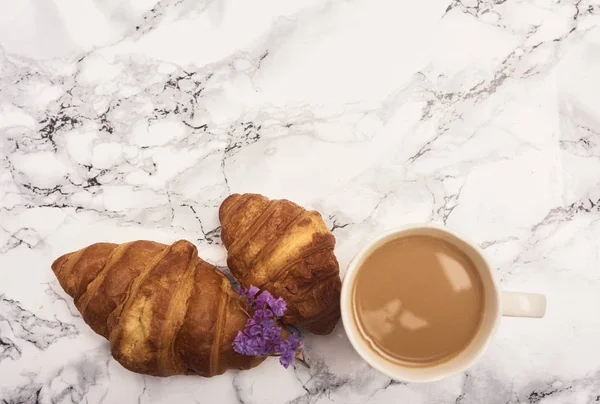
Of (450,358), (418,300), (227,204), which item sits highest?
(227,204)

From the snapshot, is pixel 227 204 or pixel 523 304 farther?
pixel 227 204

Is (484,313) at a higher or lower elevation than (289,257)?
lower

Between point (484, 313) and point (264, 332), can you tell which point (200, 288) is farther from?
point (484, 313)

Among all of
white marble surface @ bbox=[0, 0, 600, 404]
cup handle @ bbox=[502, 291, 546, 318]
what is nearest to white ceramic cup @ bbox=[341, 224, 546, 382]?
cup handle @ bbox=[502, 291, 546, 318]

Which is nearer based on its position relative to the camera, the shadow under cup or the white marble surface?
the shadow under cup

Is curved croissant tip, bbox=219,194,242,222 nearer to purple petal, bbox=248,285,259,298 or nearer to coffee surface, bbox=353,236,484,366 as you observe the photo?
purple petal, bbox=248,285,259,298

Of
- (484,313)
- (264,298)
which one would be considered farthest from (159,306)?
(484,313)

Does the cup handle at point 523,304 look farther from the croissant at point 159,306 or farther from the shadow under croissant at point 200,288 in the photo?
the croissant at point 159,306
